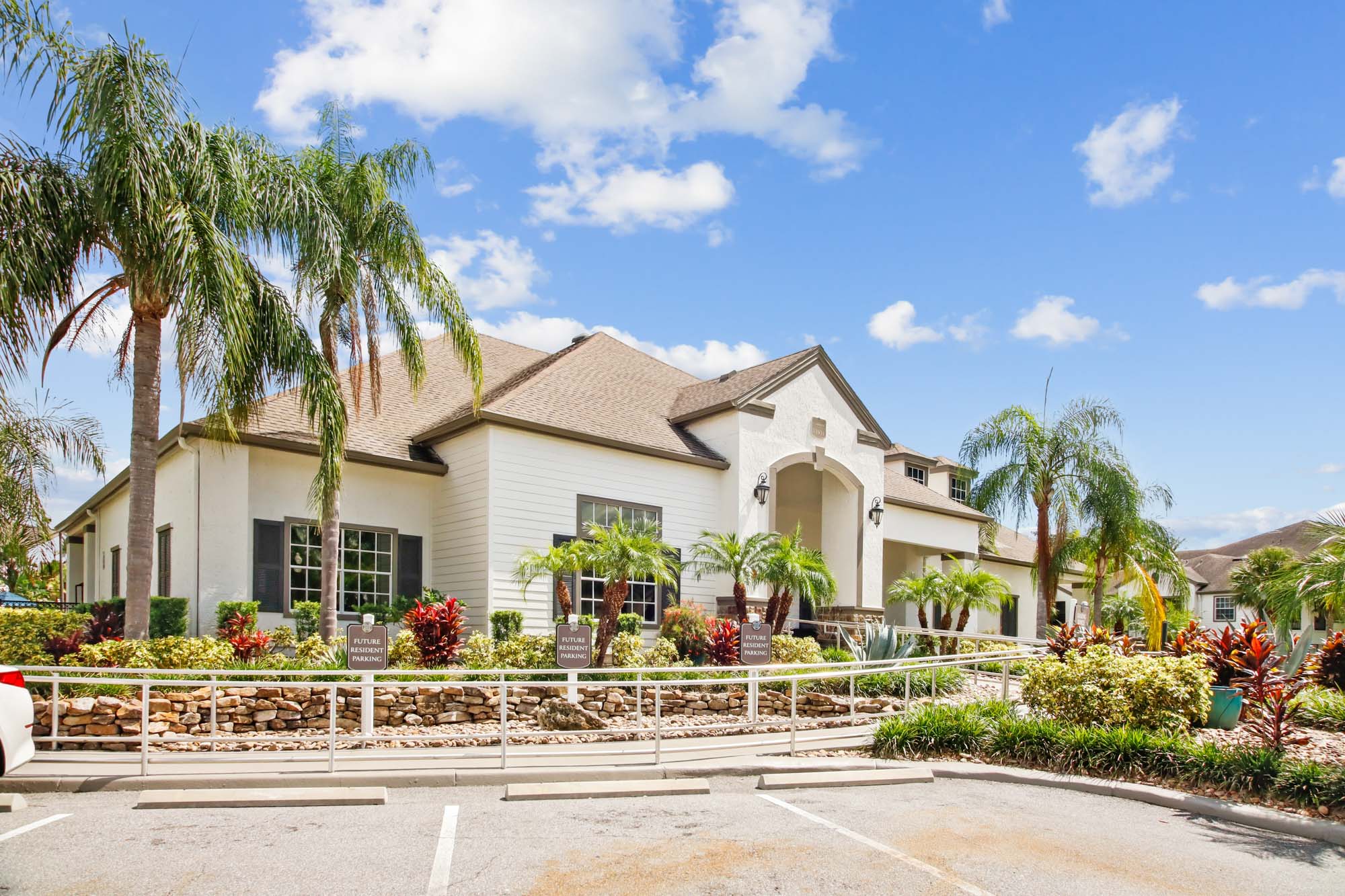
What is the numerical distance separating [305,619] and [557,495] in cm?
502

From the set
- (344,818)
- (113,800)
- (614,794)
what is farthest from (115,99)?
(614,794)

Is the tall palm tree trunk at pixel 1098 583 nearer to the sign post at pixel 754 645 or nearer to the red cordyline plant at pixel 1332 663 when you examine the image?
the red cordyline plant at pixel 1332 663

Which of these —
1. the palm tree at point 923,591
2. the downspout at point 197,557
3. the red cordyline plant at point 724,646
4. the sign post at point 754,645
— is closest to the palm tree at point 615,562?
the red cordyline plant at point 724,646

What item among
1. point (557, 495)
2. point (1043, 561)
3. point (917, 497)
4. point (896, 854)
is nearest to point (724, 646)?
point (557, 495)

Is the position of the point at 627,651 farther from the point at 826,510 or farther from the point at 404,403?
the point at 826,510

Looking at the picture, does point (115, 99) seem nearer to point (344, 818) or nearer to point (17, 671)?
point (17, 671)

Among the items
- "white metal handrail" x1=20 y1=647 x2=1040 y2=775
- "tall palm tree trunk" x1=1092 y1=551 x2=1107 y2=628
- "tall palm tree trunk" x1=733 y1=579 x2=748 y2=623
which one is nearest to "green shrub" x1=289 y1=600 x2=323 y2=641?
"white metal handrail" x1=20 y1=647 x2=1040 y2=775

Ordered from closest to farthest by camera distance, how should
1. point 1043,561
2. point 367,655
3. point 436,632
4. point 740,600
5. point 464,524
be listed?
point 367,655
point 436,632
point 464,524
point 740,600
point 1043,561

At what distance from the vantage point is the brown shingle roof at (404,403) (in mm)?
17891

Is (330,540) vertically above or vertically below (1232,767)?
above

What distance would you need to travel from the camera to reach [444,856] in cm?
694

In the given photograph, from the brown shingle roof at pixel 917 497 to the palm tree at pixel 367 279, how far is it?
13.9m

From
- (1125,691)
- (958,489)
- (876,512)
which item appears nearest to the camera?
(1125,691)

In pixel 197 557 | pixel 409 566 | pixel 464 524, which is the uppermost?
pixel 464 524
